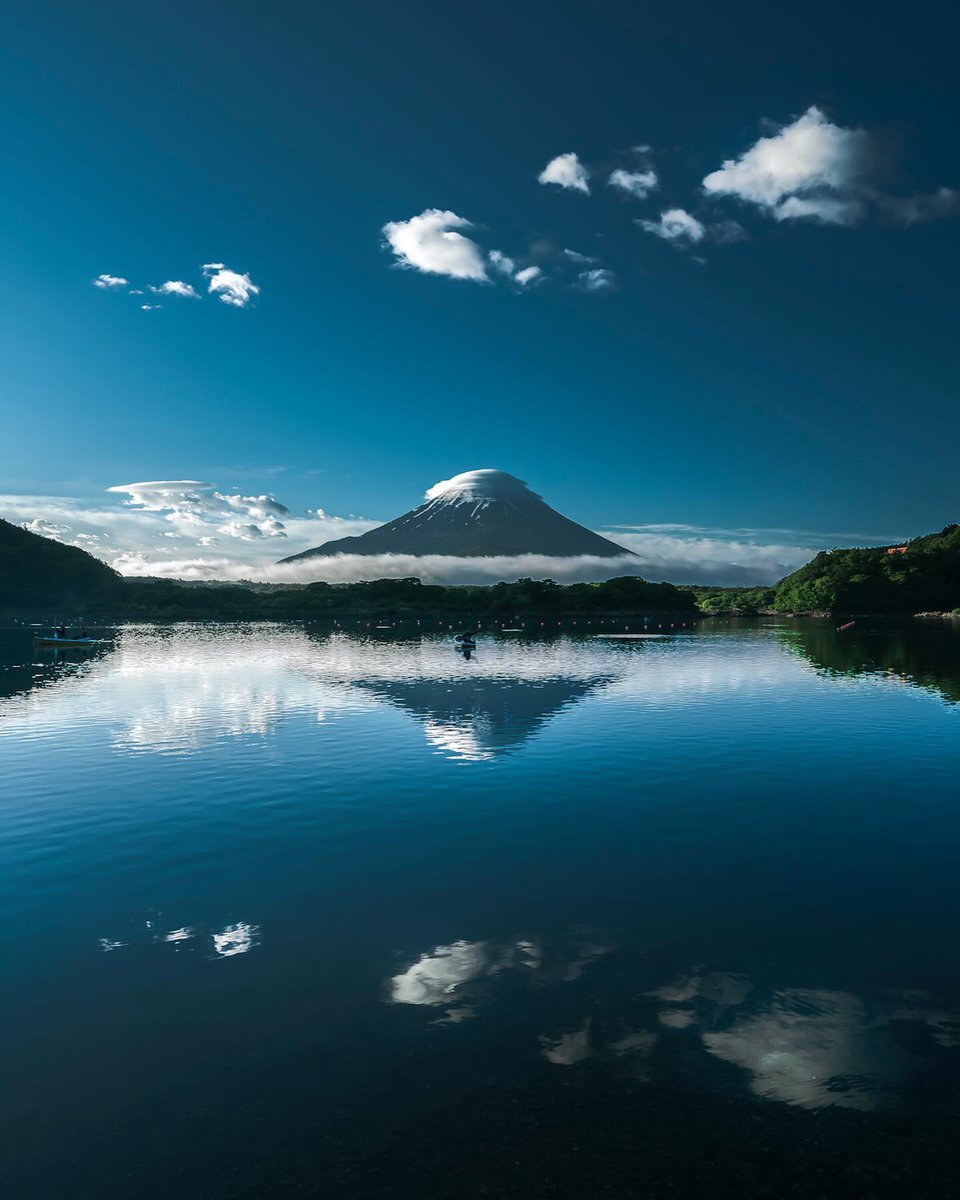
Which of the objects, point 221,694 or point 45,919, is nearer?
point 45,919

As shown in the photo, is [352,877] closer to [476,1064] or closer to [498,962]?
[498,962]

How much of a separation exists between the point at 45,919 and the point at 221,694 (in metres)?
47.1

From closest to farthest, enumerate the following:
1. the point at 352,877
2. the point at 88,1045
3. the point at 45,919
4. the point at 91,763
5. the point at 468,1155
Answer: the point at 468,1155
the point at 88,1045
the point at 45,919
the point at 352,877
the point at 91,763

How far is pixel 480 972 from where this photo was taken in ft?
50.3

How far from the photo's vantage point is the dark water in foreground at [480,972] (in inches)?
401

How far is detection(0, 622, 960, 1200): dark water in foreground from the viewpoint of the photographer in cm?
1018

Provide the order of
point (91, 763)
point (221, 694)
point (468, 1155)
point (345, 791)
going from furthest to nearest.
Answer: point (221, 694)
point (91, 763)
point (345, 791)
point (468, 1155)

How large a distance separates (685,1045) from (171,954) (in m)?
11.2

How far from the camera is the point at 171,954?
16.5m

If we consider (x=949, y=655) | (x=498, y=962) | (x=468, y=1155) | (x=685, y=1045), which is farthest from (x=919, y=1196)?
(x=949, y=655)

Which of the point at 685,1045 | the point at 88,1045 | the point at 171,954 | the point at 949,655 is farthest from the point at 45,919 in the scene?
the point at 949,655

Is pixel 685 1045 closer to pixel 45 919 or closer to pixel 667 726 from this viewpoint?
pixel 45 919

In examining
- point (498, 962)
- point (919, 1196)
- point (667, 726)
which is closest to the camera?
point (919, 1196)

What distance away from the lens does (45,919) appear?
18.6 metres
